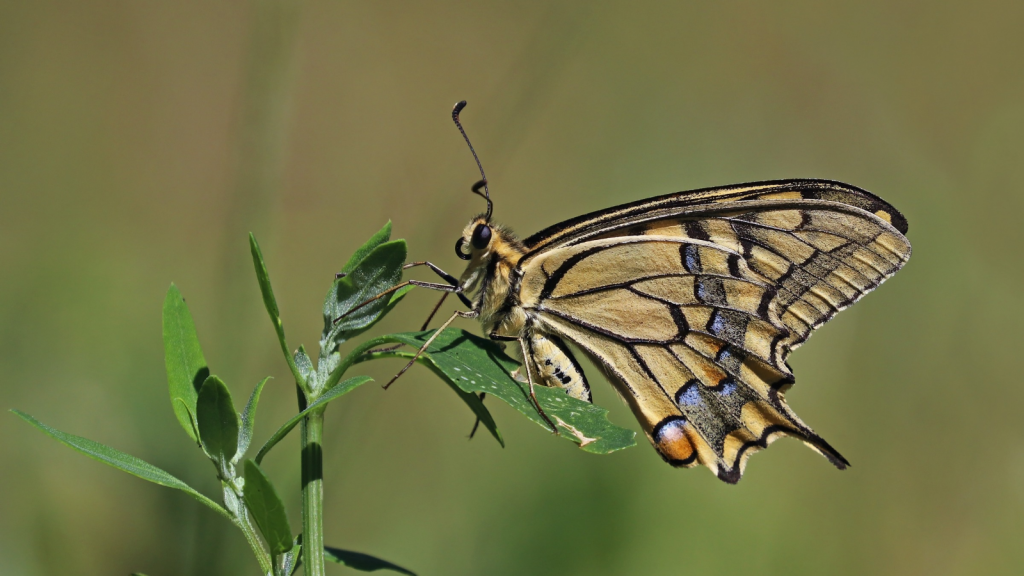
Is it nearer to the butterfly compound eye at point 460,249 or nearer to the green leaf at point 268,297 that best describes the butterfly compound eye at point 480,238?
the butterfly compound eye at point 460,249

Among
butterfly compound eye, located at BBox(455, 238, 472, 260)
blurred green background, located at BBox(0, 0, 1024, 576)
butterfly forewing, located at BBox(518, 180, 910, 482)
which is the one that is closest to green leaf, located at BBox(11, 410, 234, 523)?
blurred green background, located at BBox(0, 0, 1024, 576)

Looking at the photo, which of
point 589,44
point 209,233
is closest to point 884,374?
point 589,44

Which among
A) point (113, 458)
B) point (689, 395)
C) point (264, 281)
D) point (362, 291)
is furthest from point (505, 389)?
point (689, 395)

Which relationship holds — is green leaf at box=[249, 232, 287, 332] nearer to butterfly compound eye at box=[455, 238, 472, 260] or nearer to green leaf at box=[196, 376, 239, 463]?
green leaf at box=[196, 376, 239, 463]

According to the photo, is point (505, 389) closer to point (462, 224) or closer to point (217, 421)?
point (217, 421)

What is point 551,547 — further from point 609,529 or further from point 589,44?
point 589,44

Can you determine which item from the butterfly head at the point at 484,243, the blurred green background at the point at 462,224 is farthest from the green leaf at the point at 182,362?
the butterfly head at the point at 484,243
